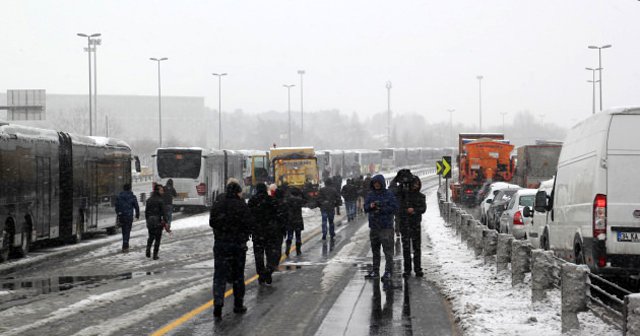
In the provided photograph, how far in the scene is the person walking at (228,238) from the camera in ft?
40.8

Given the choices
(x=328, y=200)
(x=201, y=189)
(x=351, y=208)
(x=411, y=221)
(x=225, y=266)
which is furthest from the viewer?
(x=201, y=189)

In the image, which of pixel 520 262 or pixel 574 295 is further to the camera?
pixel 520 262

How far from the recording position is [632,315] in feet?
26.5

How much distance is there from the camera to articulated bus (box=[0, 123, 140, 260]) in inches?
851

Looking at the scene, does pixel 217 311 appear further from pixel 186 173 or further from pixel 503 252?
pixel 186 173

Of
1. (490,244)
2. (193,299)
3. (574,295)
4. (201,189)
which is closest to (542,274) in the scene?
(574,295)

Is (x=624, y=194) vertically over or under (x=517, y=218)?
over

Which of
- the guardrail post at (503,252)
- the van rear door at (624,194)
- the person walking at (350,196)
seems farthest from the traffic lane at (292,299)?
the person walking at (350,196)

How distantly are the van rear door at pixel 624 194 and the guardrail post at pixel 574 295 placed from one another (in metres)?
2.74

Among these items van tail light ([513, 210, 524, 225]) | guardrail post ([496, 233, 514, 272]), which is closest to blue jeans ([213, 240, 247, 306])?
guardrail post ([496, 233, 514, 272])

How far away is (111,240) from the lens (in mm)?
28719

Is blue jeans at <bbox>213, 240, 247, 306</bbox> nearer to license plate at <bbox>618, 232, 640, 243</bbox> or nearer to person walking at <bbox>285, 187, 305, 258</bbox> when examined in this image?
license plate at <bbox>618, 232, 640, 243</bbox>

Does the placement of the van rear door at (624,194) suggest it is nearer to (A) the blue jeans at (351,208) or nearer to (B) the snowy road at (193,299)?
(B) the snowy road at (193,299)

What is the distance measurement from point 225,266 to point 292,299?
1990 millimetres
